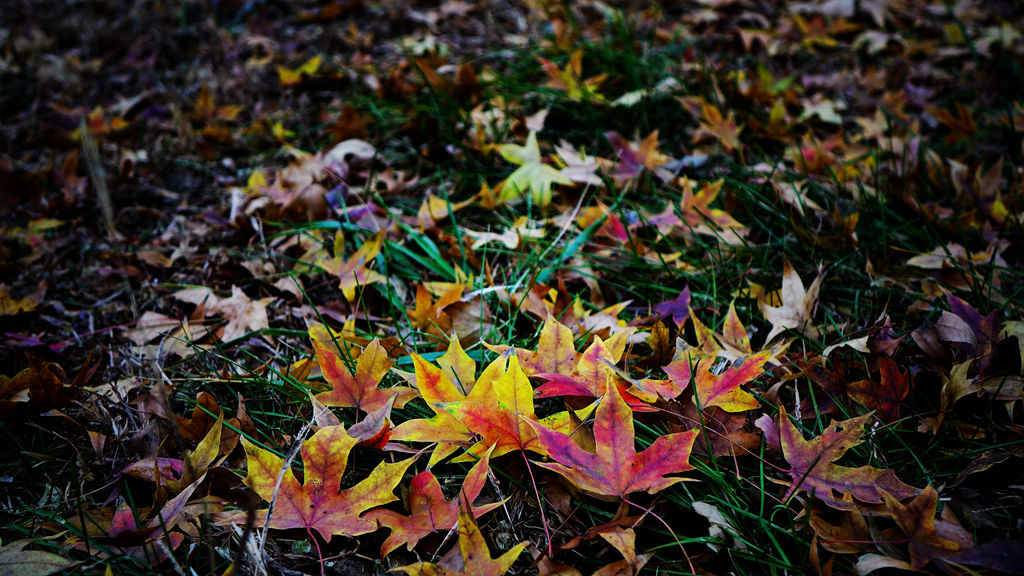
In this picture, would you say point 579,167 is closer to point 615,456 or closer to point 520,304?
point 520,304

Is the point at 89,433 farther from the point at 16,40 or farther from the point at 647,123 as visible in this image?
the point at 16,40

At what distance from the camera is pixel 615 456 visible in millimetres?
967

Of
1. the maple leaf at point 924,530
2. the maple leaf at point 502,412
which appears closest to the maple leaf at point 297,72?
the maple leaf at point 502,412

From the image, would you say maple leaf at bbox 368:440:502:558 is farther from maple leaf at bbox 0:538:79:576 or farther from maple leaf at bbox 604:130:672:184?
maple leaf at bbox 604:130:672:184

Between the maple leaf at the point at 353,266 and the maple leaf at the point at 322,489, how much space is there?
570mm

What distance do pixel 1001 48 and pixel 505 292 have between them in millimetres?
2759

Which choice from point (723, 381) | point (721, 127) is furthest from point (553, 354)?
point (721, 127)

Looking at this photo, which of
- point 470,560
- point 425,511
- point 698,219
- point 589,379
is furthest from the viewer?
point 698,219

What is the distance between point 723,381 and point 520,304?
0.49 m

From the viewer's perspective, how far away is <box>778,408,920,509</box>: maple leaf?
38.3 inches

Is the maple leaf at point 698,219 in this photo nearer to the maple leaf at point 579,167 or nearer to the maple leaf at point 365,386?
the maple leaf at point 579,167

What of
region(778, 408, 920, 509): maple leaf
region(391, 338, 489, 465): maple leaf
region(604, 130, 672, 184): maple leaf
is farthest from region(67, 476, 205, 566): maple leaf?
region(604, 130, 672, 184): maple leaf

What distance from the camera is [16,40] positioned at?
2986 millimetres

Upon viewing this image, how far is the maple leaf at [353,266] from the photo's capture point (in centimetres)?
152
